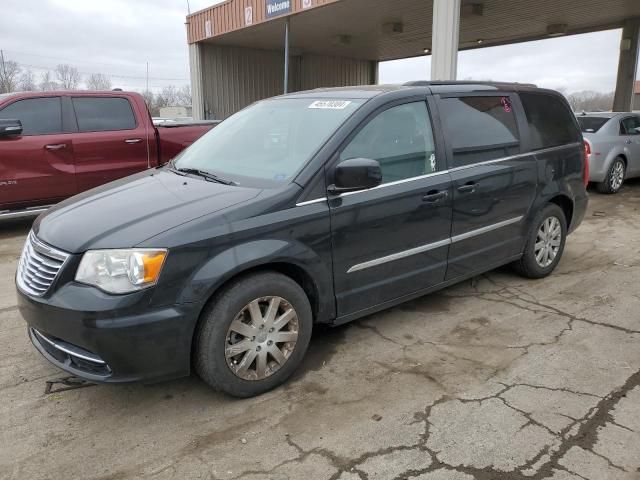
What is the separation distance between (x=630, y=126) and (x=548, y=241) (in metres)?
6.85

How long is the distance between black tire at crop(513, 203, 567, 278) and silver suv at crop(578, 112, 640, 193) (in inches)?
200

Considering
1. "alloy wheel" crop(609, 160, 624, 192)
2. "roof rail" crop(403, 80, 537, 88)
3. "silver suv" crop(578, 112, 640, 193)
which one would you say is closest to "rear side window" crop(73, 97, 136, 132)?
"roof rail" crop(403, 80, 537, 88)

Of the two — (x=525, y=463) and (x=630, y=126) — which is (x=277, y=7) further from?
(x=525, y=463)

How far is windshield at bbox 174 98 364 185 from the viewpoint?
11.0 feet

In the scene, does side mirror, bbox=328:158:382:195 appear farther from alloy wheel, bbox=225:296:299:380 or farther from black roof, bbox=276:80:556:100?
alloy wheel, bbox=225:296:299:380

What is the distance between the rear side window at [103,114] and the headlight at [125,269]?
5.14 m

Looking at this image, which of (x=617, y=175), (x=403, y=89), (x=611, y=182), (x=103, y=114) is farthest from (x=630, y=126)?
(x=103, y=114)

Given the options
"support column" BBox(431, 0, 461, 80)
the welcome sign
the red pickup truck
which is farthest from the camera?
the welcome sign

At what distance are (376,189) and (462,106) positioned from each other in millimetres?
1190

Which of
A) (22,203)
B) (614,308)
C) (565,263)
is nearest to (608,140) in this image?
(565,263)

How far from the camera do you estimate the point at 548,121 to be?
4816mm

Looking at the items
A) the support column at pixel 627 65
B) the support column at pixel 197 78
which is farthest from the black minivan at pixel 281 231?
the support column at pixel 197 78

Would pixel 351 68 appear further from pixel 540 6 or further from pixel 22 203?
pixel 22 203

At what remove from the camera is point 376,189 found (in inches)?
135
